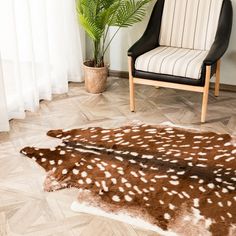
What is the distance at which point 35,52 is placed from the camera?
336 cm

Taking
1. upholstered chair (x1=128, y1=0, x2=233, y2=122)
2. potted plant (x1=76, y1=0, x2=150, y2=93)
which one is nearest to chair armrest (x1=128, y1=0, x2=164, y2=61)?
upholstered chair (x1=128, y1=0, x2=233, y2=122)

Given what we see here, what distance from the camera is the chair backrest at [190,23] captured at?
11.1 feet

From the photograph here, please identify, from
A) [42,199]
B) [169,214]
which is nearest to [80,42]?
[42,199]

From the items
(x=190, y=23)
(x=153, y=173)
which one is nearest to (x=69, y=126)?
(x=153, y=173)

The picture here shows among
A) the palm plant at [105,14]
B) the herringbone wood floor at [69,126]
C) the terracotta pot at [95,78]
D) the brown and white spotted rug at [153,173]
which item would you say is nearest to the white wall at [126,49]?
the herringbone wood floor at [69,126]

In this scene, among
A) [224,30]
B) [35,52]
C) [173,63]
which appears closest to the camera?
[173,63]

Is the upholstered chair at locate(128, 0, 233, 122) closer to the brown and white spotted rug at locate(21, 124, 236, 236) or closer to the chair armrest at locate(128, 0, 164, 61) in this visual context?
the chair armrest at locate(128, 0, 164, 61)

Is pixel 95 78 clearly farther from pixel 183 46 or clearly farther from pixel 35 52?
pixel 183 46

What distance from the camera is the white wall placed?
143 inches

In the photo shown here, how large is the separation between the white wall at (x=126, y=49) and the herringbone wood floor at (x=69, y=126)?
16cm

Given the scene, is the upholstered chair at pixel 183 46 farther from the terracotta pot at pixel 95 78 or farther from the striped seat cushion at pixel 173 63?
the terracotta pot at pixel 95 78

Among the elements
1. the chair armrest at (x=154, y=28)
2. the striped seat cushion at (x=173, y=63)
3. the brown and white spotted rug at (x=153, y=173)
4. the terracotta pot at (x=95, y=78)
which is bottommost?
the brown and white spotted rug at (x=153, y=173)

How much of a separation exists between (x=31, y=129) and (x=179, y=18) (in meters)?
1.60

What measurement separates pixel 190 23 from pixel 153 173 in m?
→ 1.59
